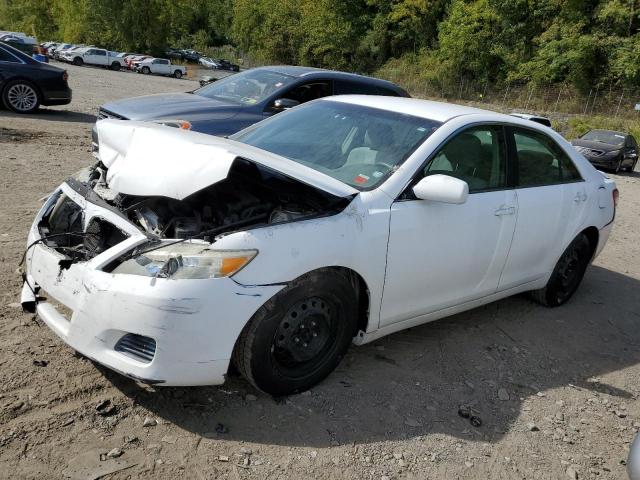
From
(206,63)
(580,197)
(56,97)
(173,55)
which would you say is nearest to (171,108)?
(580,197)

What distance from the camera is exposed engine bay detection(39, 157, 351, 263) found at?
3023mm

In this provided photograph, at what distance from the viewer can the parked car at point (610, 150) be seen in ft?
57.3

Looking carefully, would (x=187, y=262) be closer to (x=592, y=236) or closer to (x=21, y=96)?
(x=592, y=236)

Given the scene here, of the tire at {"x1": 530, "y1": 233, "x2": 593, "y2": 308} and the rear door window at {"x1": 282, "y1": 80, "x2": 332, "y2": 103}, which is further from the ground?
the rear door window at {"x1": 282, "y1": 80, "x2": 332, "y2": 103}

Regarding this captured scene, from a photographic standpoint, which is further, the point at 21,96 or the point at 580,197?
the point at 21,96

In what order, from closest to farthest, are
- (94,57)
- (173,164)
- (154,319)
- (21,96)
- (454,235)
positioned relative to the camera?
(154,319) → (173,164) → (454,235) → (21,96) → (94,57)

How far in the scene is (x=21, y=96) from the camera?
465 inches

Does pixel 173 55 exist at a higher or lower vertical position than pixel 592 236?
lower

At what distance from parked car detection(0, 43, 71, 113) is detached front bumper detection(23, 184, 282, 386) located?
34.6 ft

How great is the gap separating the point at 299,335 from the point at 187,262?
785 millimetres

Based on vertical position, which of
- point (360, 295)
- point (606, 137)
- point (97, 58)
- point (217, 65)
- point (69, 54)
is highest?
point (360, 295)

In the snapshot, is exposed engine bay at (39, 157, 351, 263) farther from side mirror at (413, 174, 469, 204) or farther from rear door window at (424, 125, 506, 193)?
rear door window at (424, 125, 506, 193)

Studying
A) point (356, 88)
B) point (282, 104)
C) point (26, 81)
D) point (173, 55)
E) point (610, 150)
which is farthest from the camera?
point (173, 55)

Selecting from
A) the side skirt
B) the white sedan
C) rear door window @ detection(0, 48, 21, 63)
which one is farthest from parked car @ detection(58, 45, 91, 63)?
the side skirt
